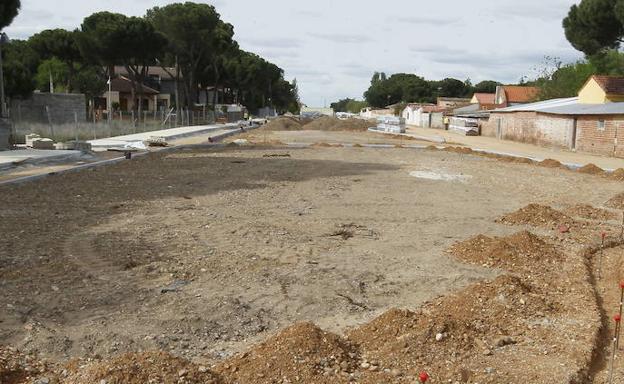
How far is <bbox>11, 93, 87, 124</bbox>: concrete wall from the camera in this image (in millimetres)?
34750

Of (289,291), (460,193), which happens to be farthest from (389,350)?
(460,193)

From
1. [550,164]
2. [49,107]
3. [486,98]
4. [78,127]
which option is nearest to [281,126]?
[49,107]

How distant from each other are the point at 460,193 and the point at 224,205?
237 inches

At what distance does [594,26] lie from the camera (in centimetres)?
3994

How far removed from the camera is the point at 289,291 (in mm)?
6516

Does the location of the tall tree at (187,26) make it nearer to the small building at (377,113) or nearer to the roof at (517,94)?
the roof at (517,94)

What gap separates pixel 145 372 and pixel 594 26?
140 feet

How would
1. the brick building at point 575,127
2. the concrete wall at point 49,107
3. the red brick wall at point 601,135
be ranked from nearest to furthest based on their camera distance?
the red brick wall at point 601,135 → the brick building at point 575,127 → the concrete wall at point 49,107

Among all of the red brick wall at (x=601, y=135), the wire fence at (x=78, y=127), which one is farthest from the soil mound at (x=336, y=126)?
the red brick wall at (x=601, y=135)

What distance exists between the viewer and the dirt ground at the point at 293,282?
15.6ft

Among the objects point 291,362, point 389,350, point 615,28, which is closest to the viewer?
point 291,362

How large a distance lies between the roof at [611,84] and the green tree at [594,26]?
351cm

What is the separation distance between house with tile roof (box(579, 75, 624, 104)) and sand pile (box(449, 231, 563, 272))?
32.4 meters

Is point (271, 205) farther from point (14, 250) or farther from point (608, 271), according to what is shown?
point (608, 271)
